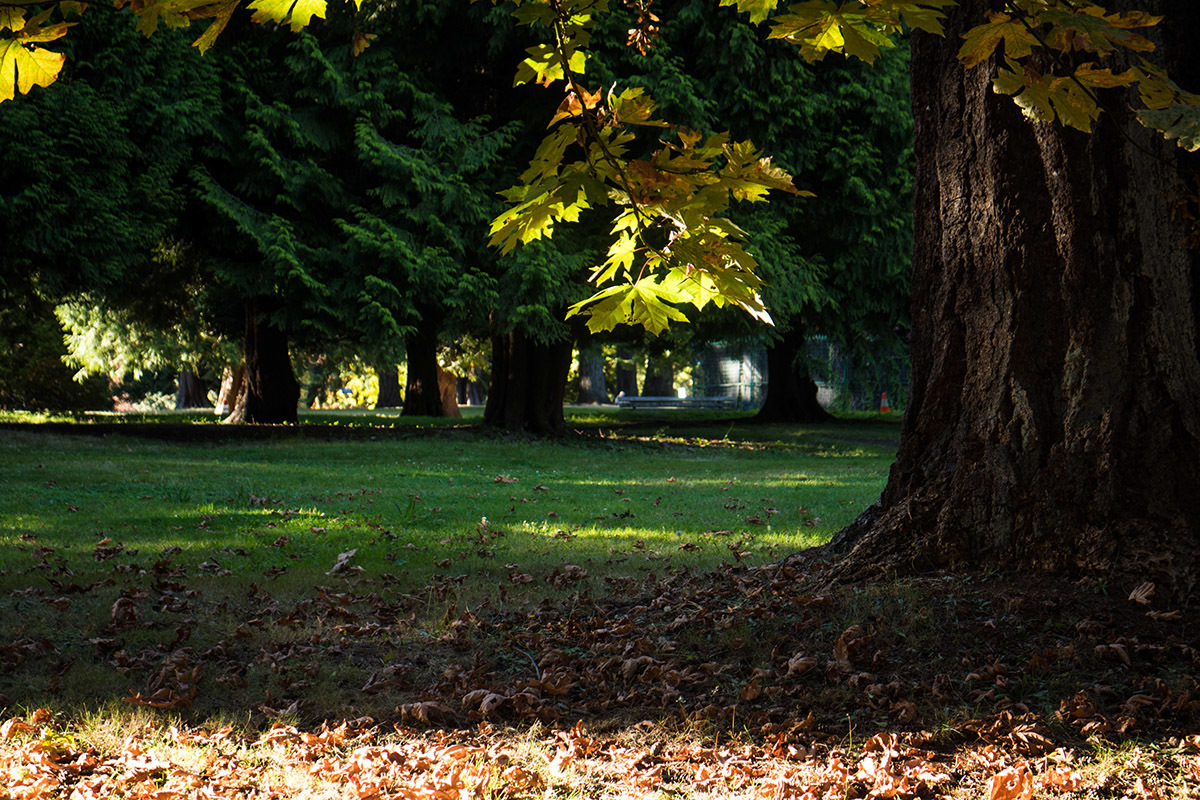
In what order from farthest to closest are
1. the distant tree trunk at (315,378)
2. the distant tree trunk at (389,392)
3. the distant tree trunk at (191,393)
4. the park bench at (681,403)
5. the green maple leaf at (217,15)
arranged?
the park bench at (681,403) < the distant tree trunk at (191,393) < the distant tree trunk at (389,392) < the distant tree trunk at (315,378) < the green maple leaf at (217,15)

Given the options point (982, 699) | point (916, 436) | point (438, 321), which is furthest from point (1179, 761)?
point (438, 321)

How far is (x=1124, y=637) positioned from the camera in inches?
141

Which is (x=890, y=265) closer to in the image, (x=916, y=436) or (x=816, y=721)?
(x=916, y=436)

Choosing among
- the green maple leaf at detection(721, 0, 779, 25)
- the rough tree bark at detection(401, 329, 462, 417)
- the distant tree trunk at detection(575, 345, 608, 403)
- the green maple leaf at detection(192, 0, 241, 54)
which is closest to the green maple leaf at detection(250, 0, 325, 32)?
the green maple leaf at detection(192, 0, 241, 54)

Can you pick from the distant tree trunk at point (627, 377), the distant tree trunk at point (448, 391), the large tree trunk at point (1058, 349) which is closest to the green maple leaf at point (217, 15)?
the large tree trunk at point (1058, 349)

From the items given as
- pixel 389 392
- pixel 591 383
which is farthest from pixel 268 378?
pixel 591 383

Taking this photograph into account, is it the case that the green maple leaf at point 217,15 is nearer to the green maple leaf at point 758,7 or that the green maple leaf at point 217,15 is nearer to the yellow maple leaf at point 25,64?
the yellow maple leaf at point 25,64

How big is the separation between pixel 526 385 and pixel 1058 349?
14.7m

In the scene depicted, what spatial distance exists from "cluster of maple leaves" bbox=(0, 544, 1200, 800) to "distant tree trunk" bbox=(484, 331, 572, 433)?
43.9 feet

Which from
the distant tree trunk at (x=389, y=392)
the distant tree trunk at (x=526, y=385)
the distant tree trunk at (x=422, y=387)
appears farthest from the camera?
the distant tree trunk at (x=389, y=392)

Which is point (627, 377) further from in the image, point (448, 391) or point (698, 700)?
point (698, 700)

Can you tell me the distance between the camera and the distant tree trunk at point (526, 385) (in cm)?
1811

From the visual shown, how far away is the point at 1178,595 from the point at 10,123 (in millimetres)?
14384

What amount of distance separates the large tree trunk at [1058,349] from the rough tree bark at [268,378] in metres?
16.5
